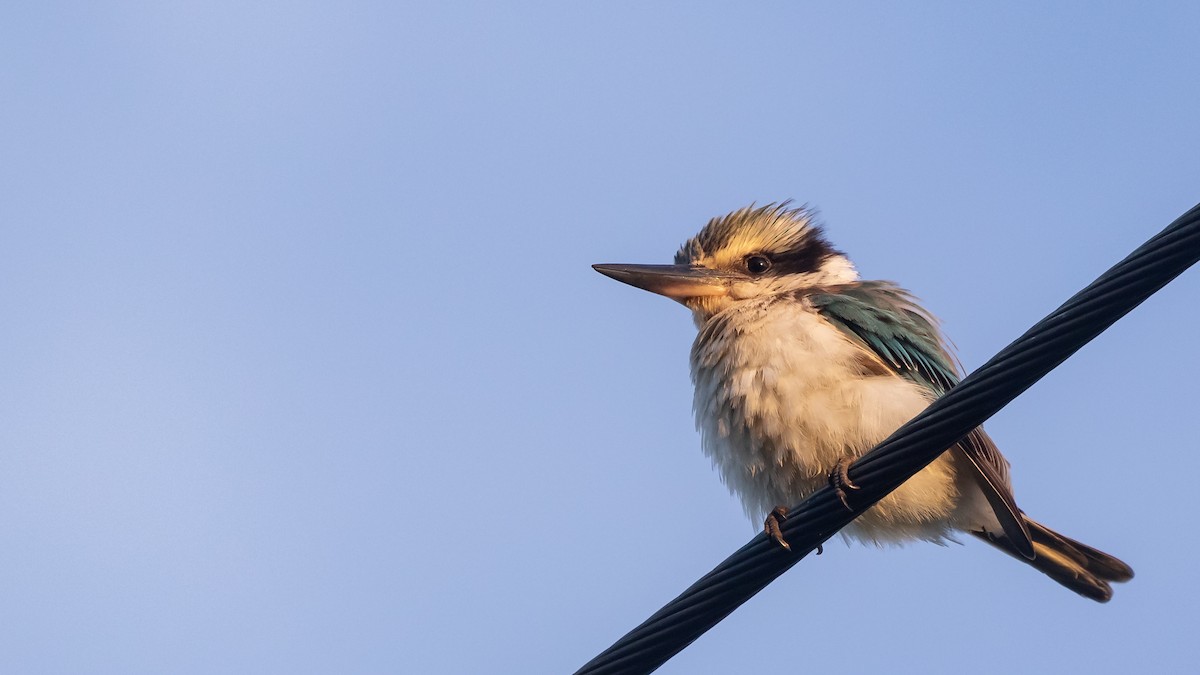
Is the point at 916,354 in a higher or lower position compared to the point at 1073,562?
higher

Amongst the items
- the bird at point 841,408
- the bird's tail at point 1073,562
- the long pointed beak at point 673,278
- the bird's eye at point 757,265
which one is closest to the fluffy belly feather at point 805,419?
the bird at point 841,408

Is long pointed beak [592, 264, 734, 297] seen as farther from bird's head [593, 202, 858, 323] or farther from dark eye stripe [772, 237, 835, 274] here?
dark eye stripe [772, 237, 835, 274]

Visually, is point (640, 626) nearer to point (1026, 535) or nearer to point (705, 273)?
point (1026, 535)

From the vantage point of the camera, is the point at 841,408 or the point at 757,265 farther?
the point at 757,265

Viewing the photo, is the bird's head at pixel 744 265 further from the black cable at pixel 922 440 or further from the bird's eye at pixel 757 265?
the black cable at pixel 922 440

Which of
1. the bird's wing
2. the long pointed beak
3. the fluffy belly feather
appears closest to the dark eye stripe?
the long pointed beak

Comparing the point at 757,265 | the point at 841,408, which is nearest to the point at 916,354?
the point at 841,408

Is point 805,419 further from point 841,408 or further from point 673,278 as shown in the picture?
point 673,278
